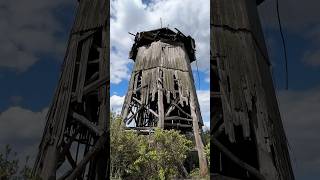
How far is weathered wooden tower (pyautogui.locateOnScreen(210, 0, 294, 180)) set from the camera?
8266mm

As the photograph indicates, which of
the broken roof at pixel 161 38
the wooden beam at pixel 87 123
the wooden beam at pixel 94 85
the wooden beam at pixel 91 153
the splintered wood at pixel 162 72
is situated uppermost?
the broken roof at pixel 161 38

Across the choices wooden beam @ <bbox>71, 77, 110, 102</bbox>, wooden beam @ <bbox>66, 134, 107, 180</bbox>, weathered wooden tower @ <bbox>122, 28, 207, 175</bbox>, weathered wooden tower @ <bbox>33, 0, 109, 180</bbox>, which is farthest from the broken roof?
wooden beam @ <bbox>66, 134, 107, 180</bbox>

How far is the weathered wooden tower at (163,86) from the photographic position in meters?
31.5

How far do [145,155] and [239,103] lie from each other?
54.8ft

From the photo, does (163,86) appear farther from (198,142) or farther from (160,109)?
(198,142)

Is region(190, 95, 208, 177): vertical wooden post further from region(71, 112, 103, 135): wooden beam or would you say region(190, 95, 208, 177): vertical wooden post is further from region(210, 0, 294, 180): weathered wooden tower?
region(71, 112, 103, 135): wooden beam

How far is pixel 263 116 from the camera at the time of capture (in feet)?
28.0

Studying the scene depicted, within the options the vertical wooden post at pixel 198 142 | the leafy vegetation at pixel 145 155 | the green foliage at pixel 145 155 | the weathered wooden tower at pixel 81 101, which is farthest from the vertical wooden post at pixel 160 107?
the weathered wooden tower at pixel 81 101

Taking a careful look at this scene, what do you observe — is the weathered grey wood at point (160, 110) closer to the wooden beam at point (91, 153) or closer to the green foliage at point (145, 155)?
the green foliage at point (145, 155)

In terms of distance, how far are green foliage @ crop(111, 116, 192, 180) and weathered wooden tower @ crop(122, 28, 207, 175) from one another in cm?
328

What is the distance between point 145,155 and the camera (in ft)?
81.0

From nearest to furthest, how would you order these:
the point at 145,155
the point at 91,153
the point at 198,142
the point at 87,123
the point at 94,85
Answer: the point at 91,153 < the point at 87,123 < the point at 94,85 < the point at 145,155 < the point at 198,142

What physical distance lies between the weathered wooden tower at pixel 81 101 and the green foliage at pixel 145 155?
1349cm

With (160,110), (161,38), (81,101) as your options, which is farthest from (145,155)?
(81,101)
